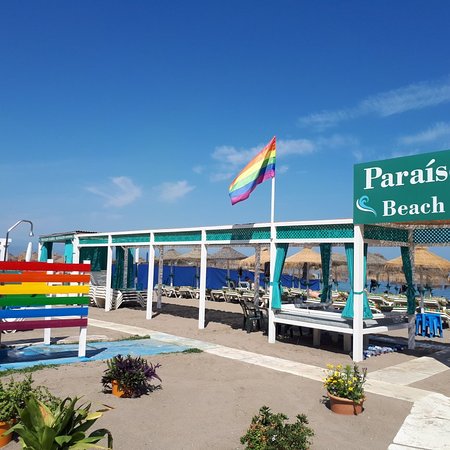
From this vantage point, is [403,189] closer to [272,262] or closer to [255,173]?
[272,262]

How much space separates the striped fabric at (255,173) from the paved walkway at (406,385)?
446 cm

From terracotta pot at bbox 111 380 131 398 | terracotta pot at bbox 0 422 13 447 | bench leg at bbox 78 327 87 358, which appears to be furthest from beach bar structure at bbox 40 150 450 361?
terracotta pot at bbox 0 422 13 447

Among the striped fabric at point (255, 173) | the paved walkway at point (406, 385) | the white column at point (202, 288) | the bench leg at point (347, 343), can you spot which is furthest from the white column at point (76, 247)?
the bench leg at point (347, 343)

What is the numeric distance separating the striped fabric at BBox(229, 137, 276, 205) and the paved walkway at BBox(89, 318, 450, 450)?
4.46 m

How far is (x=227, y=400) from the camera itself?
657cm

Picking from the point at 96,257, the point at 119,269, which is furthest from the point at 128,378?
the point at 96,257

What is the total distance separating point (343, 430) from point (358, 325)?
4918 mm

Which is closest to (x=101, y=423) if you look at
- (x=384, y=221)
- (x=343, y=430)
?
(x=343, y=430)

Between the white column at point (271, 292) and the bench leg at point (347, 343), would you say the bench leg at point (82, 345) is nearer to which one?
the white column at point (271, 292)

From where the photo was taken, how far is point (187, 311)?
63.8 feet

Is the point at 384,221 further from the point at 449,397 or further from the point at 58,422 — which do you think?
the point at 58,422

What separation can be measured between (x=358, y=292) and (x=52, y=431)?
8.01 m

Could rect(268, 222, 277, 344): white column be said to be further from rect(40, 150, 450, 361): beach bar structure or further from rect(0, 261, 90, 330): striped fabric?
rect(0, 261, 90, 330): striped fabric

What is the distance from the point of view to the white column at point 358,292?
10062 millimetres
